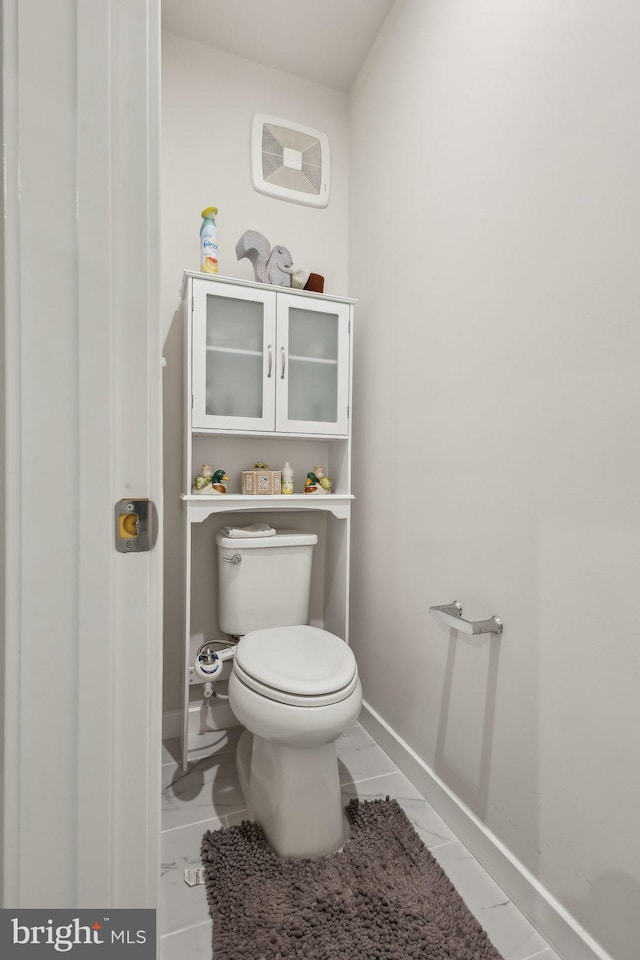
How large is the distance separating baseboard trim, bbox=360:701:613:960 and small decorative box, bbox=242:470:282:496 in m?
0.94

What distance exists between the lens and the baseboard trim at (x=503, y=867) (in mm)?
901

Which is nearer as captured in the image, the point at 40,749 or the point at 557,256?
the point at 40,749

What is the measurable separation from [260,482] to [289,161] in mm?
Result: 1298

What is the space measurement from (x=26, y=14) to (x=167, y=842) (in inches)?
62.1

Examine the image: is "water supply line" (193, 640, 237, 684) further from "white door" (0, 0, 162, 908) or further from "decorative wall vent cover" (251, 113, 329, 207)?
"decorative wall vent cover" (251, 113, 329, 207)

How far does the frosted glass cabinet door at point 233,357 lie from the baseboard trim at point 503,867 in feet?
3.91

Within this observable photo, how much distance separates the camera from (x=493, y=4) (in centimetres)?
115

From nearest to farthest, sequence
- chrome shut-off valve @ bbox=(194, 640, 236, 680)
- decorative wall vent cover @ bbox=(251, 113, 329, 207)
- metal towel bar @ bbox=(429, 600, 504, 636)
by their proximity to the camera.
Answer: metal towel bar @ bbox=(429, 600, 504, 636), chrome shut-off valve @ bbox=(194, 640, 236, 680), decorative wall vent cover @ bbox=(251, 113, 329, 207)

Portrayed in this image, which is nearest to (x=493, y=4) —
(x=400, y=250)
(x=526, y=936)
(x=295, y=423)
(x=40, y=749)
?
Answer: (x=400, y=250)

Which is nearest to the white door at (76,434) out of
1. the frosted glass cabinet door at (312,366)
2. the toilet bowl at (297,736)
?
the toilet bowl at (297,736)

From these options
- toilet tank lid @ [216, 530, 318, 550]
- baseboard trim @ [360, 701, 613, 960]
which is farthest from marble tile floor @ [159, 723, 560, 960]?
toilet tank lid @ [216, 530, 318, 550]

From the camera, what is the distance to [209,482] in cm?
161

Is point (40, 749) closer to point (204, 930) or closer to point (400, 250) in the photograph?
point (204, 930)

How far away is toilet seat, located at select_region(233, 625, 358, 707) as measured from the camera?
44.1 inches
